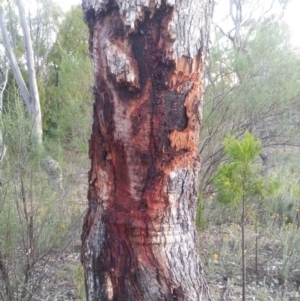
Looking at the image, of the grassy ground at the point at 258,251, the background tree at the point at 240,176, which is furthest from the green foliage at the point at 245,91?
the background tree at the point at 240,176

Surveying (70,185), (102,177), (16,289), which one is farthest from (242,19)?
(102,177)

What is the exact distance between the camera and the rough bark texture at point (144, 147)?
5.24 feet

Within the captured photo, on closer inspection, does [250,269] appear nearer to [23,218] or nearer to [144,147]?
[23,218]

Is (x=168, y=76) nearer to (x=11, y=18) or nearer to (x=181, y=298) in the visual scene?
(x=181, y=298)

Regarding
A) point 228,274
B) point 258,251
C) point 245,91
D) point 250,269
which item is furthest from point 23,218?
point 245,91

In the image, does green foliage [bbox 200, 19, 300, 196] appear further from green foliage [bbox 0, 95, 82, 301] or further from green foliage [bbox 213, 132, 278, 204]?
green foliage [bbox 0, 95, 82, 301]

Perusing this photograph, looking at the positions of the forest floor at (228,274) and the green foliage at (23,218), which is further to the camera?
the forest floor at (228,274)

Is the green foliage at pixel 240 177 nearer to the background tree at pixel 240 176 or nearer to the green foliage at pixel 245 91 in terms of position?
the background tree at pixel 240 176

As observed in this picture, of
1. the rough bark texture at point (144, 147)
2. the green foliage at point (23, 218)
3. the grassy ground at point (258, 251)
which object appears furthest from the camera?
the grassy ground at point (258, 251)

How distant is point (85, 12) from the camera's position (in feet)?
5.73

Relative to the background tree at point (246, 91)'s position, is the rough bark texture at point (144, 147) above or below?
below

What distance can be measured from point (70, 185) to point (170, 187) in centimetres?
331

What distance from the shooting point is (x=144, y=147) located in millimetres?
1634

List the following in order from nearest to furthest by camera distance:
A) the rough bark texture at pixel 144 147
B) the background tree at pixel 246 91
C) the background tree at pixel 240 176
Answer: the rough bark texture at pixel 144 147 < the background tree at pixel 240 176 < the background tree at pixel 246 91
